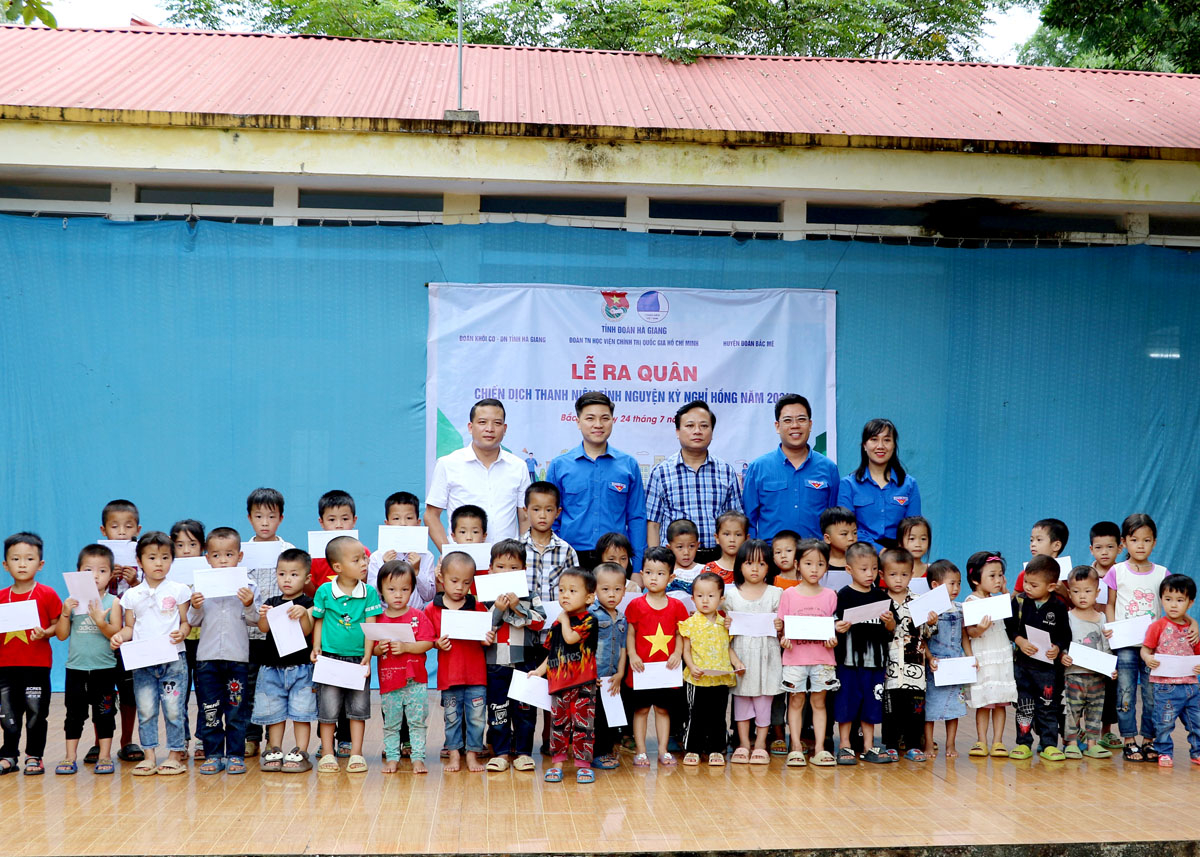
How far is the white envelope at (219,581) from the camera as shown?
15.8 ft

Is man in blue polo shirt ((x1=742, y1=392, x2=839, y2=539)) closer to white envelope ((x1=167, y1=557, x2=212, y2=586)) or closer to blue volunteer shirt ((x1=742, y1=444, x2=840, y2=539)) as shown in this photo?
blue volunteer shirt ((x1=742, y1=444, x2=840, y2=539))

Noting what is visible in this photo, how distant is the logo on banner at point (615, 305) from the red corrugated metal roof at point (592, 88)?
1051 millimetres

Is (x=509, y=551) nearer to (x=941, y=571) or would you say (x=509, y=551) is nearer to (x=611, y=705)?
(x=611, y=705)

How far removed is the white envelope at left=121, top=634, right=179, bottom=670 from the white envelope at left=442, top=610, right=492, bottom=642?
1.20m

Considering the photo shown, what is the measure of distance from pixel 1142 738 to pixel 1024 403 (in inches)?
93.3

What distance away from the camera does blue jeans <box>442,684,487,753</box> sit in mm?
5051

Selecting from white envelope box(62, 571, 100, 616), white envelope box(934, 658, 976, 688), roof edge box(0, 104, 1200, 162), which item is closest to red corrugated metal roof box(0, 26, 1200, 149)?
roof edge box(0, 104, 1200, 162)

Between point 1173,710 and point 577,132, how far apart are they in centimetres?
433

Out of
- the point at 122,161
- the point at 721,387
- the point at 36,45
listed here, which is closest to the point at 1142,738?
the point at 721,387

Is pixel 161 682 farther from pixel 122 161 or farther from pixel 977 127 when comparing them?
pixel 977 127

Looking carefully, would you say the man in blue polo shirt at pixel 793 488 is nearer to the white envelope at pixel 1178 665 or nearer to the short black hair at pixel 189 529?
the white envelope at pixel 1178 665

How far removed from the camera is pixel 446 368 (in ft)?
22.1

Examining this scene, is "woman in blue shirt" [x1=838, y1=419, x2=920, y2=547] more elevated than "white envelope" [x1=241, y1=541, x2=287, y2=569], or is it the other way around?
"woman in blue shirt" [x1=838, y1=419, x2=920, y2=547]

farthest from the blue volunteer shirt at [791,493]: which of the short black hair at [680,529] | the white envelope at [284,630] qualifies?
the white envelope at [284,630]
